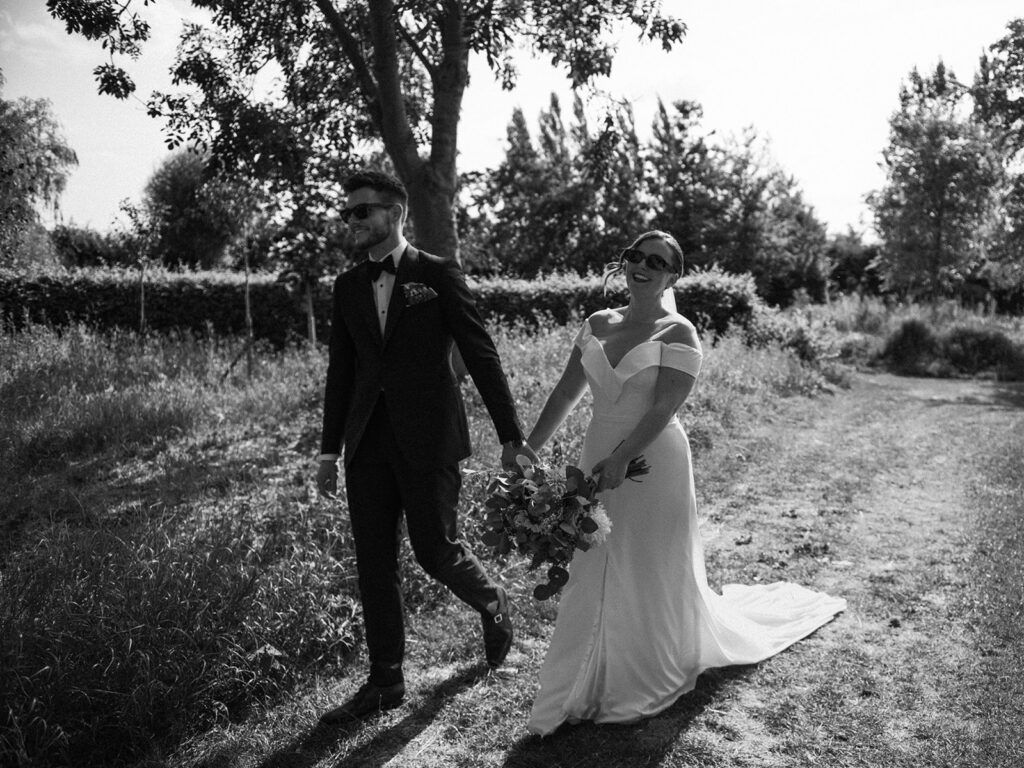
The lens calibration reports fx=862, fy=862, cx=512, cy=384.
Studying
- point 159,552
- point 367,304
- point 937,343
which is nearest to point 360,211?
point 367,304

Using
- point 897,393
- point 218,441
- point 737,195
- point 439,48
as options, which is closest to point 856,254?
point 737,195

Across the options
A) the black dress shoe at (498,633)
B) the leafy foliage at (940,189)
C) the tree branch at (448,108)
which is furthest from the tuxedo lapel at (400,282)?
the leafy foliage at (940,189)

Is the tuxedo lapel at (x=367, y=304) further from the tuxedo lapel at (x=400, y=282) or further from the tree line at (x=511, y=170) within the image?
the tree line at (x=511, y=170)

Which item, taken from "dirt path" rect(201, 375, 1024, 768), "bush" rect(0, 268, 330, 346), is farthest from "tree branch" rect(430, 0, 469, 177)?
"bush" rect(0, 268, 330, 346)

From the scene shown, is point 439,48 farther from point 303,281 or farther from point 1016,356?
point 1016,356

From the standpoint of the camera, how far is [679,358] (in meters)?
3.75

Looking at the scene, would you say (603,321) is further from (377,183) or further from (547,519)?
(377,183)

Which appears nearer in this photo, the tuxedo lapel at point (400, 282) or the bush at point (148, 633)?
the bush at point (148, 633)

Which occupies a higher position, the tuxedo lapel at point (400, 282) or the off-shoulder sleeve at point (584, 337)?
the tuxedo lapel at point (400, 282)

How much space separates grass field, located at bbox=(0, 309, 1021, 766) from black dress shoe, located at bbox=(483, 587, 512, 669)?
118 millimetres

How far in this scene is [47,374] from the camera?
9406 millimetres

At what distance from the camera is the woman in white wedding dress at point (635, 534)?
3.74 m

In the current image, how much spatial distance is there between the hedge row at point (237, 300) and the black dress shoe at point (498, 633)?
1063 cm

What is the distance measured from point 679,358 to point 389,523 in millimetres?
1509
